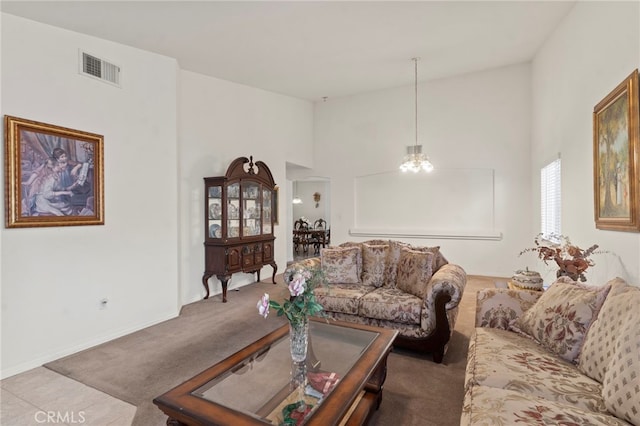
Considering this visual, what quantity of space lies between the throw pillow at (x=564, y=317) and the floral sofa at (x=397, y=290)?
645mm

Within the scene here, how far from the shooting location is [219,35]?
3.76m

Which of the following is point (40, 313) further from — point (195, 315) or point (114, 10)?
point (114, 10)

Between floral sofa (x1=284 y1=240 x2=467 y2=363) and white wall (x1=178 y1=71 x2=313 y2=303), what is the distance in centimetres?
195

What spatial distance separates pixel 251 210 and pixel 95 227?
7.32 feet

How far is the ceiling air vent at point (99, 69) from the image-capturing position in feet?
10.5

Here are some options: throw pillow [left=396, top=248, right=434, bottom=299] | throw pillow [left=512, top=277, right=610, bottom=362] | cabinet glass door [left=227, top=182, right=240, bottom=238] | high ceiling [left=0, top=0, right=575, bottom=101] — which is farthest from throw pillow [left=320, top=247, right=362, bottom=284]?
high ceiling [left=0, top=0, right=575, bottom=101]

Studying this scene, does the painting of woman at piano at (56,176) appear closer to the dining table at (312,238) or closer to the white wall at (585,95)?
the white wall at (585,95)

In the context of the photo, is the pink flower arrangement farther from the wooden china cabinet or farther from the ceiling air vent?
the ceiling air vent

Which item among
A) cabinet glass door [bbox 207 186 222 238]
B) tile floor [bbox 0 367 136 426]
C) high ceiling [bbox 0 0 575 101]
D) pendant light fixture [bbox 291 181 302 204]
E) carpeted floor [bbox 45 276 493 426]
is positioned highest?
high ceiling [bbox 0 0 575 101]

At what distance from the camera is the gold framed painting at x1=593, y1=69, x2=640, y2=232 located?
218 centimetres

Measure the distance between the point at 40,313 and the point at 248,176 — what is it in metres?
2.94

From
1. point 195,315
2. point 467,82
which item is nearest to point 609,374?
point 195,315

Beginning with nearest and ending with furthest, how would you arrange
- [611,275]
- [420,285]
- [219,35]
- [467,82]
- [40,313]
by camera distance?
[611,275]
[40,313]
[420,285]
[219,35]
[467,82]

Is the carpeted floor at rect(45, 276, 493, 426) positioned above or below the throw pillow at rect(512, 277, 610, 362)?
below
